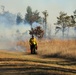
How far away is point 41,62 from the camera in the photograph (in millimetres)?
24516

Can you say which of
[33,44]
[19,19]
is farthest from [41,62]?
[19,19]

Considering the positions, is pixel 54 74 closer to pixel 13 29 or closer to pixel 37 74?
pixel 37 74

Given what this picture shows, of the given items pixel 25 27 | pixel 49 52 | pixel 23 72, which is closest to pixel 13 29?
pixel 25 27

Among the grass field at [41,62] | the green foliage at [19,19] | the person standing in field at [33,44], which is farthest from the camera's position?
the green foliage at [19,19]

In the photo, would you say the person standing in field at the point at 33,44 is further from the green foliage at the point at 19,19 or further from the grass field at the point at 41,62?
the green foliage at the point at 19,19

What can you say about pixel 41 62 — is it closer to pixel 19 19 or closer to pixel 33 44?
pixel 33 44

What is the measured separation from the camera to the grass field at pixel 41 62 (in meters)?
17.5

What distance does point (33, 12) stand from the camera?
11331 cm

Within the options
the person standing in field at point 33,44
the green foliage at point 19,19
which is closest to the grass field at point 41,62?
the person standing in field at point 33,44

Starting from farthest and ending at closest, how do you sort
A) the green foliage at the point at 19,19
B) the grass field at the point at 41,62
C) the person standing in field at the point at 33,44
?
the green foliage at the point at 19,19
the person standing in field at the point at 33,44
the grass field at the point at 41,62

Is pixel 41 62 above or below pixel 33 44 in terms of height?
below

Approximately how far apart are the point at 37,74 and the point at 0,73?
1.79m

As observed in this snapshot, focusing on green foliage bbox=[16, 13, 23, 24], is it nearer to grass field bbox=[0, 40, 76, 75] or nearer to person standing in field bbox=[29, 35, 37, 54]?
grass field bbox=[0, 40, 76, 75]

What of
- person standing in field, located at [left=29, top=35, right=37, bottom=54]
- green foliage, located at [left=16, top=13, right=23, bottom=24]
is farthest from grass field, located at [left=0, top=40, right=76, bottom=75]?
green foliage, located at [left=16, top=13, right=23, bottom=24]
